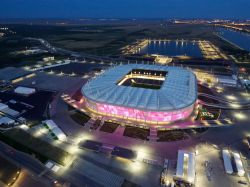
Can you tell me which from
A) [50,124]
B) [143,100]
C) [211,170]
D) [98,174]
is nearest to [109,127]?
[143,100]

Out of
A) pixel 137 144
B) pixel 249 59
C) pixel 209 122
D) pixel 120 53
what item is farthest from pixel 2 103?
pixel 249 59

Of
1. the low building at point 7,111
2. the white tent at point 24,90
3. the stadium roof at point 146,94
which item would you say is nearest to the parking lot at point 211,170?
the stadium roof at point 146,94

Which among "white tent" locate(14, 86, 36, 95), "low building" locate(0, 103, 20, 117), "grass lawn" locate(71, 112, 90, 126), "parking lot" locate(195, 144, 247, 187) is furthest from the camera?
"white tent" locate(14, 86, 36, 95)

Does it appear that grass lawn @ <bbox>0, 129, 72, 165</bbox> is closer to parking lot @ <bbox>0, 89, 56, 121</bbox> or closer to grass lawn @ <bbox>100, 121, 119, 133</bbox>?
parking lot @ <bbox>0, 89, 56, 121</bbox>

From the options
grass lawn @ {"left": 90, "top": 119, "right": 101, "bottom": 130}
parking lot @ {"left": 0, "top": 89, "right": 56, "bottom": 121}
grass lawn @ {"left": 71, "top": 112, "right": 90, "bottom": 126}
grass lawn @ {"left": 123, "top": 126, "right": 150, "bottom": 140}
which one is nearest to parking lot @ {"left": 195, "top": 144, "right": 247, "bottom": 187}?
grass lawn @ {"left": 123, "top": 126, "right": 150, "bottom": 140}

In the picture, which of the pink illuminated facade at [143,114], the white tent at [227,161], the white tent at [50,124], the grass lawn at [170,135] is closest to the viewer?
the white tent at [227,161]

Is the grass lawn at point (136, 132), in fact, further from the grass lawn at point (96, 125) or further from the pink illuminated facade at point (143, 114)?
the grass lawn at point (96, 125)

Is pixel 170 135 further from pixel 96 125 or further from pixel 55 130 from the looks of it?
pixel 55 130
